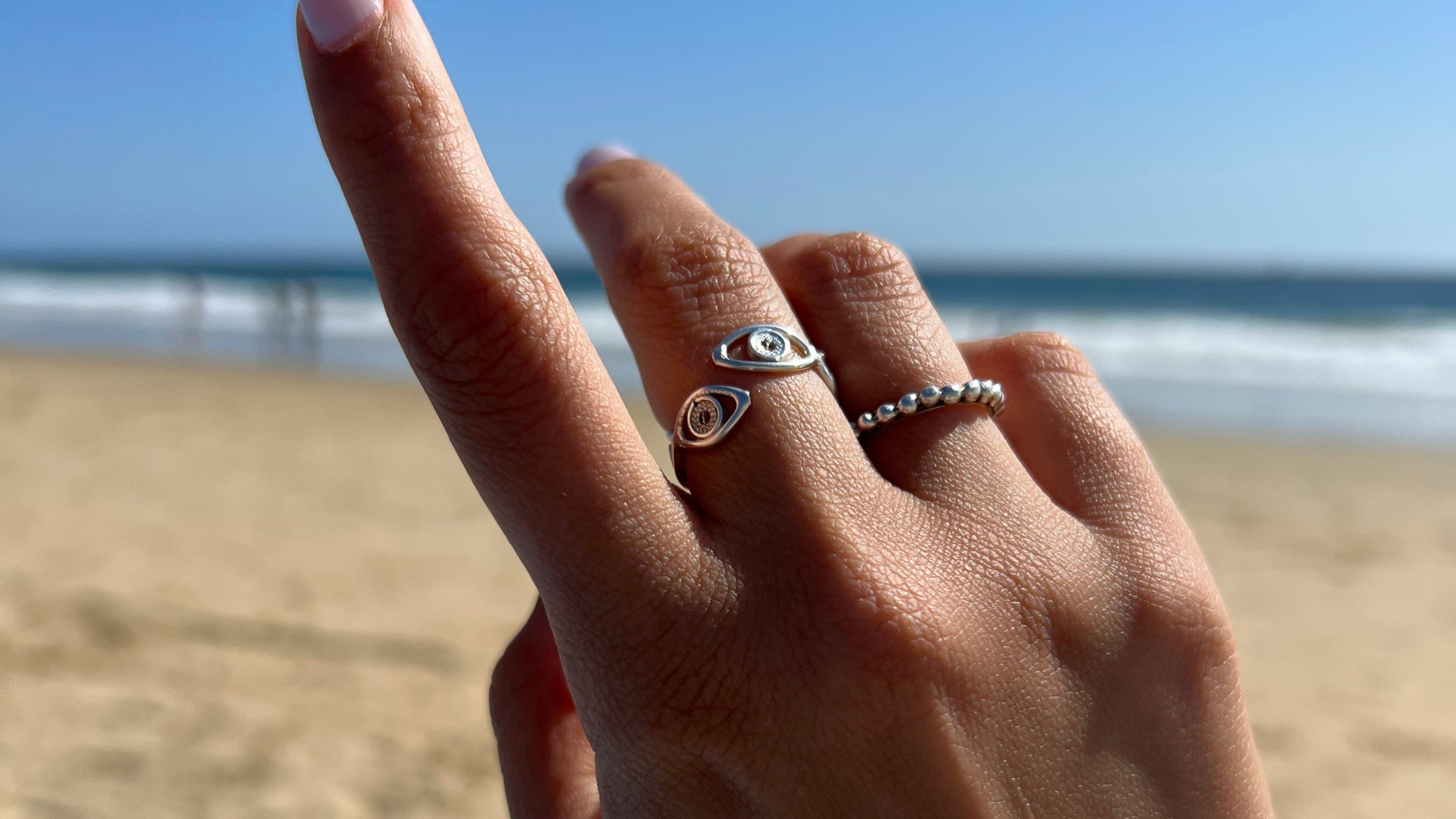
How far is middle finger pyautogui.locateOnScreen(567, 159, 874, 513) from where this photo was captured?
38.4 inches

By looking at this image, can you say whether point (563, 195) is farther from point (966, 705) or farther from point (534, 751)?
point (966, 705)

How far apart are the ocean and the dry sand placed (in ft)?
10.1

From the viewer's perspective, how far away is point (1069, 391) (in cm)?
129

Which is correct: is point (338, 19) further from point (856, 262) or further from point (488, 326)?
point (856, 262)

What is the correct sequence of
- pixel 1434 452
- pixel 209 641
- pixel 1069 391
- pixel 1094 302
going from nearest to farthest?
pixel 1069 391, pixel 209 641, pixel 1434 452, pixel 1094 302

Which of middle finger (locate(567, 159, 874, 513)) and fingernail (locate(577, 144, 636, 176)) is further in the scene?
fingernail (locate(577, 144, 636, 176))

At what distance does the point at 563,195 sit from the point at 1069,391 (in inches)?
28.0

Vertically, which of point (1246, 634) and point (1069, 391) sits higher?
point (1069, 391)

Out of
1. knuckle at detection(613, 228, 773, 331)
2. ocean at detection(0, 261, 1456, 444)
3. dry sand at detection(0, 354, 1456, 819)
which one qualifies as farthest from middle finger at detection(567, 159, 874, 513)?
ocean at detection(0, 261, 1456, 444)

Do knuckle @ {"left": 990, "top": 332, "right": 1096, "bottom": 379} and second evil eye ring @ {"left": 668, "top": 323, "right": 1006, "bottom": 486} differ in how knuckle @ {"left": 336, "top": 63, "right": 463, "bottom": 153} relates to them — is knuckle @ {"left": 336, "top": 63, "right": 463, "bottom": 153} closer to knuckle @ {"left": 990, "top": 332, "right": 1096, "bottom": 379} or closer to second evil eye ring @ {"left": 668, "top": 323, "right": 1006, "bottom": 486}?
second evil eye ring @ {"left": 668, "top": 323, "right": 1006, "bottom": 486}

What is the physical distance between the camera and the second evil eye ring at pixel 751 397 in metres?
0.98

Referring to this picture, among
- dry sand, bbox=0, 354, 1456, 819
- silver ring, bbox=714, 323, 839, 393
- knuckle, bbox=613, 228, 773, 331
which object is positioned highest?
knuckle, bbox=613, 228, 773, 331

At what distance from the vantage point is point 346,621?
3727 millimetres

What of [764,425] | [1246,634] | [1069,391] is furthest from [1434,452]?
[764,425]
